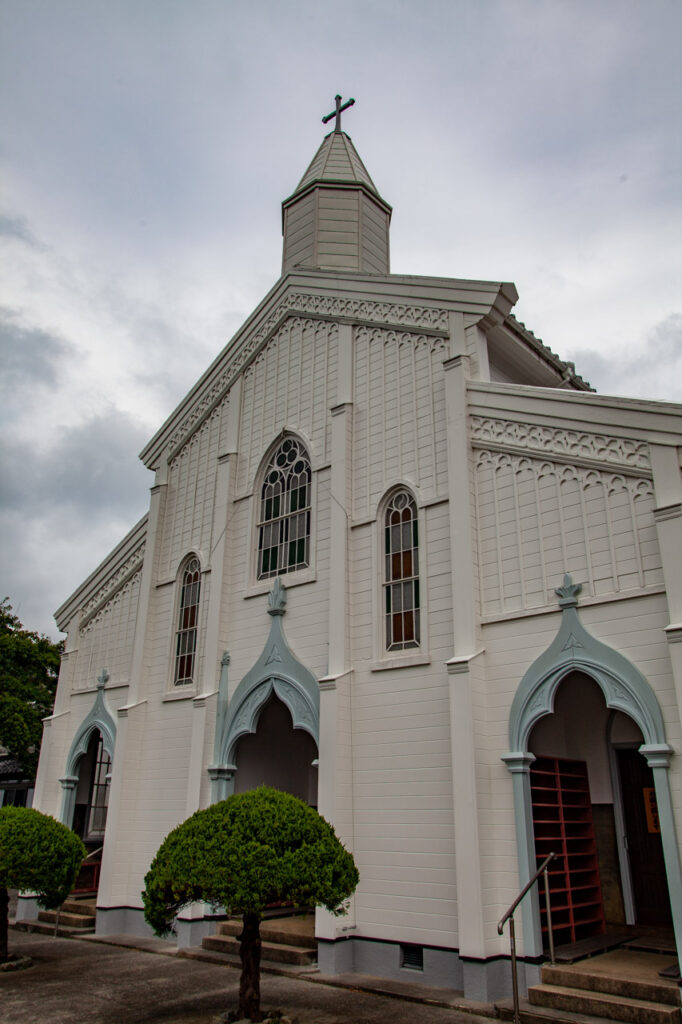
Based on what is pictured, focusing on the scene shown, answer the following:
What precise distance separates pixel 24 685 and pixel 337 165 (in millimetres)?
19048

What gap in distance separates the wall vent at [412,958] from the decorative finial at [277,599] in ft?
18.7

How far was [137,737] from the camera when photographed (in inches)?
615

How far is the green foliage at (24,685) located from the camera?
2400 centimetres

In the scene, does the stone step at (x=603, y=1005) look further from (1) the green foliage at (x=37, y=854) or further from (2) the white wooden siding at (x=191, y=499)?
(2) the white wooden siding at (x=191, y=499)

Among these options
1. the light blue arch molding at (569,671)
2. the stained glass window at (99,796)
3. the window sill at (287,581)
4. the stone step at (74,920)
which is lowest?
the stone step at (74,920)

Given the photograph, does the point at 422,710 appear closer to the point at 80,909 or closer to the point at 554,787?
the point at 554,787

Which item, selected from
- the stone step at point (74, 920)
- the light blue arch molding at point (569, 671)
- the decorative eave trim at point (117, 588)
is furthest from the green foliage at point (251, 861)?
the decorative eave trim at point (117, 588)

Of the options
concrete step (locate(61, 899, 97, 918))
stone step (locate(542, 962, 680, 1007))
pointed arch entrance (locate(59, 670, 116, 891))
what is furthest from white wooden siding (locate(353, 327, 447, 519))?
concrete step (locate(61, 899, 97, 918))

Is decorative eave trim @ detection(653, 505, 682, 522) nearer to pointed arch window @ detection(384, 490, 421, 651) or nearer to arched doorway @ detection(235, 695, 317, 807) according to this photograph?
pointed arch window @ detection(384, 490, 421, 651)

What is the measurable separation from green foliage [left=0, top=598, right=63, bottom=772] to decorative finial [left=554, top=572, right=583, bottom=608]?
19.8 meters

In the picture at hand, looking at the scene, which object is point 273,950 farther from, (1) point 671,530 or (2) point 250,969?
(1) point 671,530

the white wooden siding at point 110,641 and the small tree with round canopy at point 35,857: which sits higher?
the white wooden siding at point 110,641

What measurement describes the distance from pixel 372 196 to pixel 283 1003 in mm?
16177

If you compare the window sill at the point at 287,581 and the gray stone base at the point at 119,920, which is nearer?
the window sill at the point at 287,581
